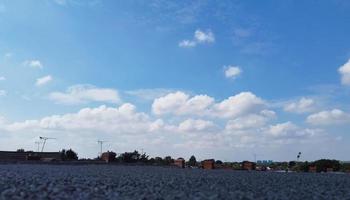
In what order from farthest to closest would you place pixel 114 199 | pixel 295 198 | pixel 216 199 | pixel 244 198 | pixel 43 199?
1. pixel 295 198
2. pixel 244 198
3. pixel 216 199
4. pixel 114 199
5. pixel 43 199

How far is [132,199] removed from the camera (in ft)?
187

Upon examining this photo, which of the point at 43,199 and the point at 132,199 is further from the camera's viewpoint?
the point at 132,199

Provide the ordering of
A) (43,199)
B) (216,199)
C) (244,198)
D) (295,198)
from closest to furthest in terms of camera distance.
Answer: (43,199) < (216,199) < (244,198) < (295,198)

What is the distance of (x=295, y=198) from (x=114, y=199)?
2720 centimetres

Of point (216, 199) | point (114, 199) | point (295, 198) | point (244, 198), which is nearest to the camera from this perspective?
point (114, 199)

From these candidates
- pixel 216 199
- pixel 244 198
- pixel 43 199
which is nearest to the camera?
pixel 43 199

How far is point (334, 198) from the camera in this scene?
74.2 m

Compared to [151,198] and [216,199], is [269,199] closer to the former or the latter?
[216,199]

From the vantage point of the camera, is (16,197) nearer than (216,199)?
Yes

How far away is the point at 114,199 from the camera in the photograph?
56.6 m

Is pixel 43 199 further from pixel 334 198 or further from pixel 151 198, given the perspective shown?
pixel 334 198

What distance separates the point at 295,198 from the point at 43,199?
Answer: 1374 inches

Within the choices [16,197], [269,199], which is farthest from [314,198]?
[16,197]

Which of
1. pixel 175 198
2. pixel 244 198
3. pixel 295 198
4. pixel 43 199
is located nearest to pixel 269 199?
pixel 244 198
